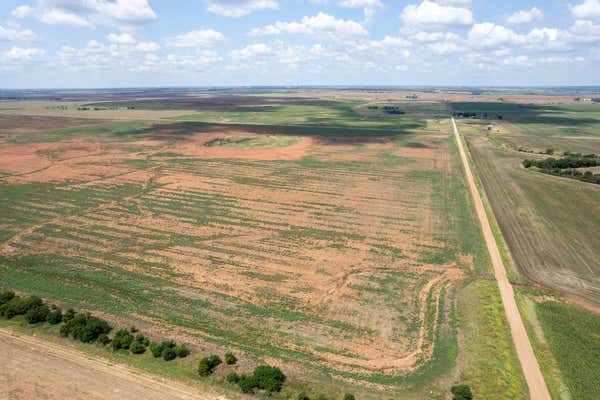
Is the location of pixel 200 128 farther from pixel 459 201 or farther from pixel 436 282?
pixel 436 282

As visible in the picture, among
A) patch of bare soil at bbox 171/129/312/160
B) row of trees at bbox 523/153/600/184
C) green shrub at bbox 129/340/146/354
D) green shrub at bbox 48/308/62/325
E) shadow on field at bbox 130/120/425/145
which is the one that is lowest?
green shrub at bbox 129/340/146/354

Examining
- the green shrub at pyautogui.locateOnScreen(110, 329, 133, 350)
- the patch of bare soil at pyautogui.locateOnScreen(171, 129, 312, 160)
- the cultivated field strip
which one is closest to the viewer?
the green shrub at pyautogui.locateOnScreen(110, 329, 133, 350)

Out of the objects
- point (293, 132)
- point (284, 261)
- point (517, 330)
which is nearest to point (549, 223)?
point (517, 330)

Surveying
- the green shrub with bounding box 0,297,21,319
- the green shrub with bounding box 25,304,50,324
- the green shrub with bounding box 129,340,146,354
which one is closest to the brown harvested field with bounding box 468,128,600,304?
the green shrub with bounding box 129,340,146,354

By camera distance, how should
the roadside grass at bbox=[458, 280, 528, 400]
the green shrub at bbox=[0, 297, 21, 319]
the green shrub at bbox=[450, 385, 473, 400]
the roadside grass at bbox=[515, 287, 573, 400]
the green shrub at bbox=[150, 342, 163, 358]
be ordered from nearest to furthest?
the green shrub at bbox=[450, 385, 473, 400] → the roadside grass at bbox=[515, 287, 573, 400] → the roadside grass at bbox=[458, 280, 528, 400] → the green shrub at bbox=[150, 342, 163, 358] → the green shrub at bbox=[0, 297, 21, 319]

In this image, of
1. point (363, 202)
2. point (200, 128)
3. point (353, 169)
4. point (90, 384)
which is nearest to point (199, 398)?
point (90, 384)

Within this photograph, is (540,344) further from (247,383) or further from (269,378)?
(247,383)

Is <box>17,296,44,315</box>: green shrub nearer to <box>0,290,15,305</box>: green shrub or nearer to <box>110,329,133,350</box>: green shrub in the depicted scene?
<box>0,290,15,305</box>: green shrub
